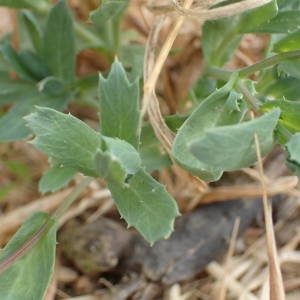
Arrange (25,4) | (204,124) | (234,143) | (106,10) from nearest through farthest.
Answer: (234,143) → (204,124) → (106,10) → (25,4)

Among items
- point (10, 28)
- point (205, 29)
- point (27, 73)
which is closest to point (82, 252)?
point (27, 73)

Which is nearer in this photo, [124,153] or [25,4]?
[124,153]

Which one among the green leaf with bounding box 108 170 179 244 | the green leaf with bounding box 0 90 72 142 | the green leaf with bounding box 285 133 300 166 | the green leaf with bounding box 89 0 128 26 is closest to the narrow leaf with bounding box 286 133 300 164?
the green leaf with bounding box 285 133 300 166

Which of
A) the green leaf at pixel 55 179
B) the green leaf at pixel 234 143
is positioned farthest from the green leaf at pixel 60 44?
the green leaf at pixel 234 143

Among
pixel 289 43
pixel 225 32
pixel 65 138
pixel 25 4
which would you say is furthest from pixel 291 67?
pixel 25 4

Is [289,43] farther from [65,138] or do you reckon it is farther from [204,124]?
[65,138]

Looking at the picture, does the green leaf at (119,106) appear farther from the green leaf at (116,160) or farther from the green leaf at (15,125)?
the green leaf at (15,125)

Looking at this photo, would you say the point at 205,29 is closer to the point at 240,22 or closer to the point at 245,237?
the point at 240,22
